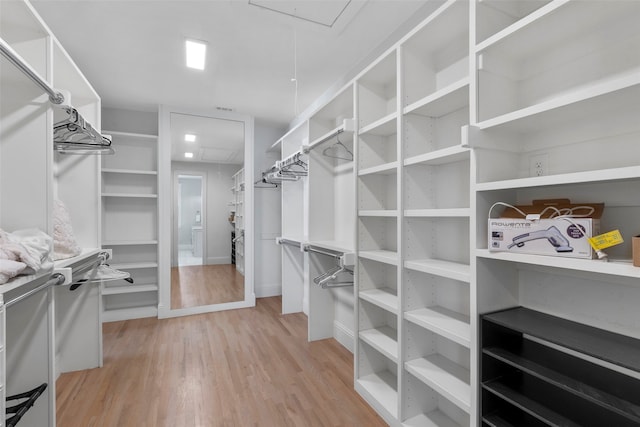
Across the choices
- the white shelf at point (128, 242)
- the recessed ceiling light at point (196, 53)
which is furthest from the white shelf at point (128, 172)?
the recessed ceiling light at point (196, 53)

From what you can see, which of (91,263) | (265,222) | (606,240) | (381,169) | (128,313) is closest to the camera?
(606,240)

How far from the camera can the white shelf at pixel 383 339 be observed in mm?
2035

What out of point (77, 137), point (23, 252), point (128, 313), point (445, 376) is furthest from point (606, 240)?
point (128, 313)

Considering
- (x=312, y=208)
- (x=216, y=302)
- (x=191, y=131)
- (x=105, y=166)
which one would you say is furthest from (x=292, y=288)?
Answer: (x=105, y=166)

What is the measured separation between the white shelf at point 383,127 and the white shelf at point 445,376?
1.48 m

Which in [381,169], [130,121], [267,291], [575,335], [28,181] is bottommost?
[267,291]

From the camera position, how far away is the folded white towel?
1229mm

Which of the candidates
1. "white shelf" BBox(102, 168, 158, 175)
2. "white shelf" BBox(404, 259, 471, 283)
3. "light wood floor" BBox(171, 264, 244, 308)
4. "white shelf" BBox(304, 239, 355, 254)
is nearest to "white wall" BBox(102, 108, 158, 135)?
"white shelf" BBox(102, 168, 158, 175)

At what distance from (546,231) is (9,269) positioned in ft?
6.86

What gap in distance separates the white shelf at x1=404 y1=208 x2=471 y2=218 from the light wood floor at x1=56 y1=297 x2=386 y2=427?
1.34 metres

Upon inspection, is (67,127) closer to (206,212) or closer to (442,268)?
(206,212)

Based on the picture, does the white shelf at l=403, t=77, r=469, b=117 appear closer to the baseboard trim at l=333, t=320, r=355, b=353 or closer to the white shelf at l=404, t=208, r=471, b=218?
the white shelf at l=404, t=208, r=471, b=218

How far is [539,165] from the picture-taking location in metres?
1.42

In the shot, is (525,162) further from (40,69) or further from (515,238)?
(40,69)
